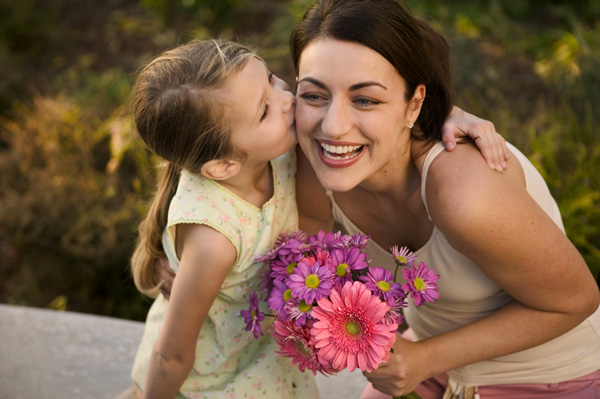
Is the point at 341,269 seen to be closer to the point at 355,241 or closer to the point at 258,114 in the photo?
the point at 355,241

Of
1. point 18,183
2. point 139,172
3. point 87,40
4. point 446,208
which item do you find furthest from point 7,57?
point 446,208

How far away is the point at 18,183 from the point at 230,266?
3475mm

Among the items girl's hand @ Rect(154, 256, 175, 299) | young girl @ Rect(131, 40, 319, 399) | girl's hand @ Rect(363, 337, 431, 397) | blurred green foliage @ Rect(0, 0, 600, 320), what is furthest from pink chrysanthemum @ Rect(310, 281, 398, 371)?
blurred green foliage @ Rect(0, 0, 600, 320)

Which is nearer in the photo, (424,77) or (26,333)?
(424,77)

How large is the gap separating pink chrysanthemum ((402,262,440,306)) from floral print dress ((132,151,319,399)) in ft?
1.86

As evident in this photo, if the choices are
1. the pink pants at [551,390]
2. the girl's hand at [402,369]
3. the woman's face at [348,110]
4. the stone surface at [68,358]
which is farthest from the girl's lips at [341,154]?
→ the stone surface at [68,358]

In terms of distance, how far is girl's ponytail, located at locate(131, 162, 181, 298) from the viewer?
100.0 inches

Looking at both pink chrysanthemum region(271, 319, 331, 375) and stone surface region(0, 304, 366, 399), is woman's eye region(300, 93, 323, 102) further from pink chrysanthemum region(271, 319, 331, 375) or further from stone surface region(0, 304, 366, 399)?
stone surface region(0, 304, 366, 399)

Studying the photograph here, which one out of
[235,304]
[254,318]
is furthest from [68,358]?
[254,318]

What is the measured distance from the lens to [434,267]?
7.59 feet

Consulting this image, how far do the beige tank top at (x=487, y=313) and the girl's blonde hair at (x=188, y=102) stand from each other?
0.54m

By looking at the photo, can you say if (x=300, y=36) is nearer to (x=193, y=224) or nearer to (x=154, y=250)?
(x=193, y=224)

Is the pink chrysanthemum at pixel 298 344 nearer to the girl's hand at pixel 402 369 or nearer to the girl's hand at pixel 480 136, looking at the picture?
the girl's hand at pixel 402 369

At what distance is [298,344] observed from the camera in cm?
207
